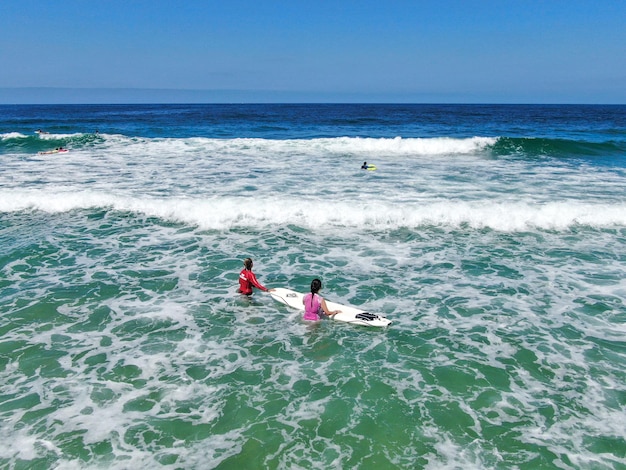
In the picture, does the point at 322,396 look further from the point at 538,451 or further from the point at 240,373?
the point at 538,451

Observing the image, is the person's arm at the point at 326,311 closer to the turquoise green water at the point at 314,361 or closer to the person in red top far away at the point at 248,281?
the turquoise green water at the point at 314,361

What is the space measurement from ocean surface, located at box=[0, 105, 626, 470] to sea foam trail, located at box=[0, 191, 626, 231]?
3.5 inches

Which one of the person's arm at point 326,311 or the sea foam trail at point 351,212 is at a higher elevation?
the sea foam trail at point 351,212

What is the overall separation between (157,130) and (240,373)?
52.0 metres

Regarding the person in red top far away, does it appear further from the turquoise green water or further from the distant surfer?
the distant surfer

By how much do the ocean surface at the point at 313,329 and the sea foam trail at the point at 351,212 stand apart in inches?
3.5

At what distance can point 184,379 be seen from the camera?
8.30 meters

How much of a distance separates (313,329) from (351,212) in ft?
27.6

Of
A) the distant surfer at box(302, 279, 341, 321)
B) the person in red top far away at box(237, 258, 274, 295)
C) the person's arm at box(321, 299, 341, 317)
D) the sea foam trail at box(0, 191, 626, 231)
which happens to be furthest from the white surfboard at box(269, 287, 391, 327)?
the sea foam trail at box(0, 191, 626, 231)

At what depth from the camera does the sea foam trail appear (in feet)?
55.9

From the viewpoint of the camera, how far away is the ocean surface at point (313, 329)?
680 cm

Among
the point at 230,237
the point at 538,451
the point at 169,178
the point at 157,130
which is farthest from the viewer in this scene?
the point at 157,130

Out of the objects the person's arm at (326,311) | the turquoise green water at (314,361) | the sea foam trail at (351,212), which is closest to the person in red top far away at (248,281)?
the turquoise green water at (314,361)

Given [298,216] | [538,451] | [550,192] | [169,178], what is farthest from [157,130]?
[538,451]
